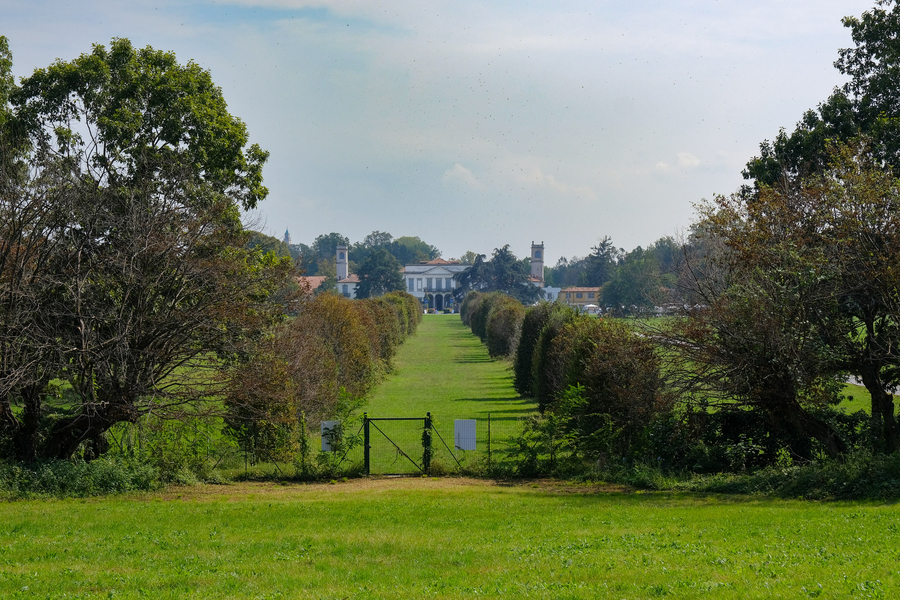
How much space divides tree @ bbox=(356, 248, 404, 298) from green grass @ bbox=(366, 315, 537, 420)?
6469 centimetres

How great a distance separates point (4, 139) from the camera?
67.3ft

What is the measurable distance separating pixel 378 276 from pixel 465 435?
123255 mm

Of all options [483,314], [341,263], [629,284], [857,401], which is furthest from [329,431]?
[341,263]

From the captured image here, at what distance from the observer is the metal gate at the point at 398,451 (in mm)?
20891

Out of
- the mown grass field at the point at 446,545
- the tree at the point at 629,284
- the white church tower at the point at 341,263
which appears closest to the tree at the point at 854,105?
the mown grass field at the point at 446,545

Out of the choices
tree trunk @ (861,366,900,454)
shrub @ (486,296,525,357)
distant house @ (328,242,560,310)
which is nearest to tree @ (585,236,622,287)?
distant house @ (328,242,560,310)

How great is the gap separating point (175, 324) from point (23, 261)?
11.5 feet

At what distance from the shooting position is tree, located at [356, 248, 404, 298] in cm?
14362

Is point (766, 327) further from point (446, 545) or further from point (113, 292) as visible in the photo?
point (113, 292)

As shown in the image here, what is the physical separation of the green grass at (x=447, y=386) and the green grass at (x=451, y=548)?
63.5 feet

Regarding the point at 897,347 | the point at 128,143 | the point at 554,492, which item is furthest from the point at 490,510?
the point at 128,143

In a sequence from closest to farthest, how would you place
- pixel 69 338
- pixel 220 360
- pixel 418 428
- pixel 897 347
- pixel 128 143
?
pixel 897 347 → pixel 69 338 → pixel 220 360 → pixel 128 143 → pixel 418 428

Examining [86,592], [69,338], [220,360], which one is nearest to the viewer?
[86,592]

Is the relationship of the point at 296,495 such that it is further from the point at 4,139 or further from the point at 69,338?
the point at 4,139
